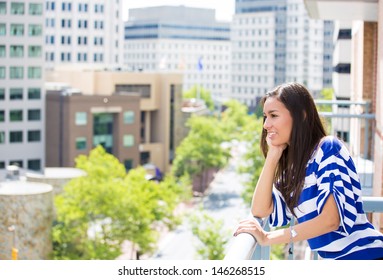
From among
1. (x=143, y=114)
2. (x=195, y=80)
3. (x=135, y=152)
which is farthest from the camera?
(x=195, y=80)

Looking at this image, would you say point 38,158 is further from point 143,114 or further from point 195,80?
point 195,80

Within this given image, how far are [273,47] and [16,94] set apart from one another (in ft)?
48.5

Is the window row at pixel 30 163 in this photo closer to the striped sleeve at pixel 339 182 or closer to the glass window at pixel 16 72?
the glass window at pixel 16 72

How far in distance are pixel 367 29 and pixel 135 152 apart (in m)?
12.9

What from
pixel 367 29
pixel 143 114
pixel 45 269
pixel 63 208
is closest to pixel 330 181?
pixel 45 269

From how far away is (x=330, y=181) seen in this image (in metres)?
0.90

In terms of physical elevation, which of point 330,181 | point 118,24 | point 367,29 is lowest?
point 330,181

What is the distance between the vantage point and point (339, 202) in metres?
0.89

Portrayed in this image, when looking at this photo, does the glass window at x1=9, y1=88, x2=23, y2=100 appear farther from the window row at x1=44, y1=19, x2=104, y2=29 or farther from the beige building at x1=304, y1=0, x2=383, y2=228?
the beige building at x1=304, y1=0, x2=383, y2=228

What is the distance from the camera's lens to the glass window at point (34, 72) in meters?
13.6

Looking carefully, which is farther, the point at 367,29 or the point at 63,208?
the point at 63,208

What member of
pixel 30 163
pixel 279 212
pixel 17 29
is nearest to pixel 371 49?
pixel 279 212

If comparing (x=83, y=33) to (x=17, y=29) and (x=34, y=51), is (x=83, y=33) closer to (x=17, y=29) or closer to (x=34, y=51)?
(x=34, y=51)

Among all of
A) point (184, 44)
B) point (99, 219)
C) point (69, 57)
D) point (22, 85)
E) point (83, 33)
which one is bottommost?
point (99, 219)
